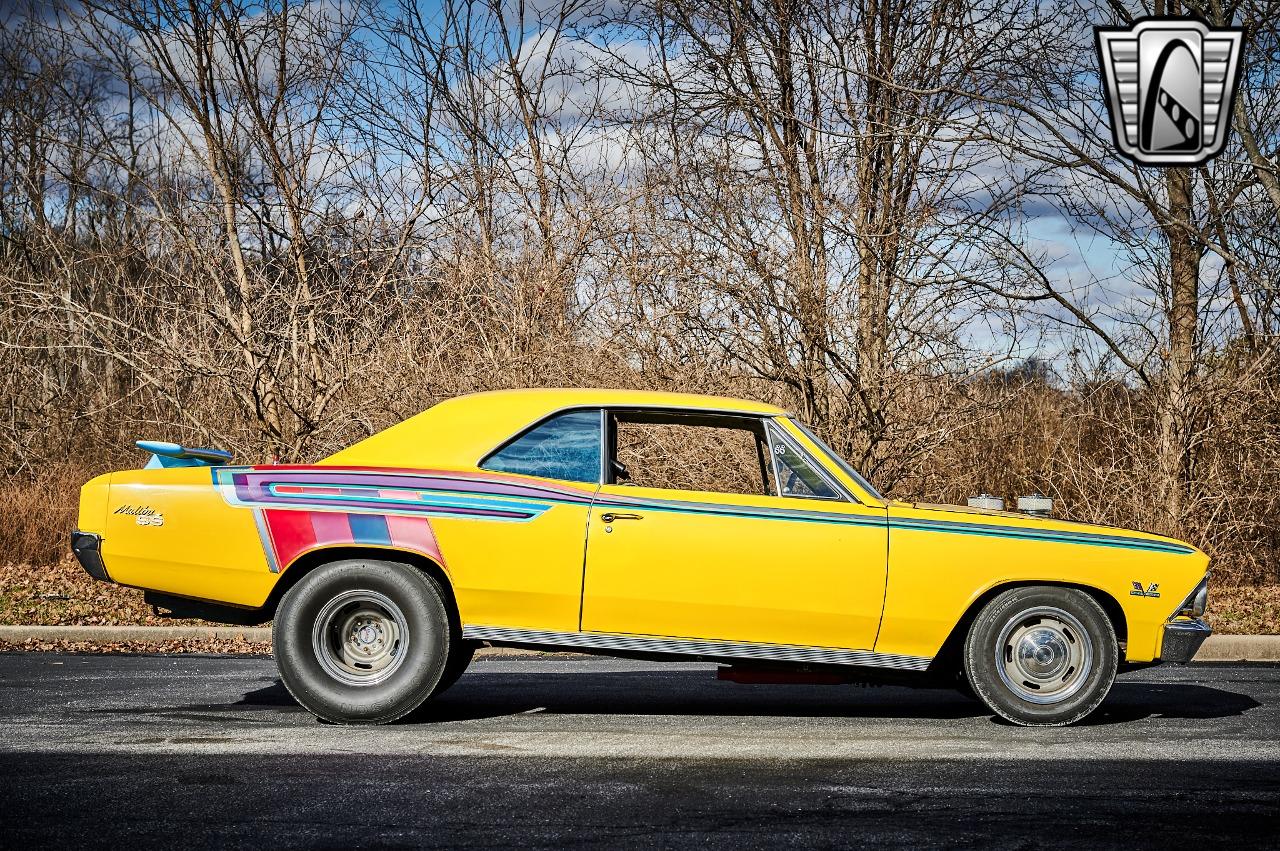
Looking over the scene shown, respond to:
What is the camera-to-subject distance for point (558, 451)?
6.74 metres

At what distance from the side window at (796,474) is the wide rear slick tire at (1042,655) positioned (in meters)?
1.03

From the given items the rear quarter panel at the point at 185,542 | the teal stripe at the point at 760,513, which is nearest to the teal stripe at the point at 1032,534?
the teal stripe at the point at 760,513

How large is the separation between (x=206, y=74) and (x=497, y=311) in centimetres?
442

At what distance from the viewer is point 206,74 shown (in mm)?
15258

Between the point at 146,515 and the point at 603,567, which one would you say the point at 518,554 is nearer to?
the point at 603,567

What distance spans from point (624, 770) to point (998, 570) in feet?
7.52

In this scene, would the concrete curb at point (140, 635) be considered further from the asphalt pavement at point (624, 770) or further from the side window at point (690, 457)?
the side window at point (690, 457)

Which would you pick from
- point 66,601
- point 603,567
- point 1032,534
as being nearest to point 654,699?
point 603,567

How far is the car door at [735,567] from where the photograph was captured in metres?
6.48

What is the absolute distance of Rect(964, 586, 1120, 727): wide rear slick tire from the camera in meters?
6.67

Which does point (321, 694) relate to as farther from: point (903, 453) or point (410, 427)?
point (903, 453)

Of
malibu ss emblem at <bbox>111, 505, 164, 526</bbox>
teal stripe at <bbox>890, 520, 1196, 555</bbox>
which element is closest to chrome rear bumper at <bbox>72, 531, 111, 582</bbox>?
malibu ss emblem at <bbox>111, 505, 164, 526</bbox>

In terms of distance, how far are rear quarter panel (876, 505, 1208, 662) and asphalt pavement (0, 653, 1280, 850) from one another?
519 mm

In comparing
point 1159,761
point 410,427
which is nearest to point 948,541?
point 1159,761
